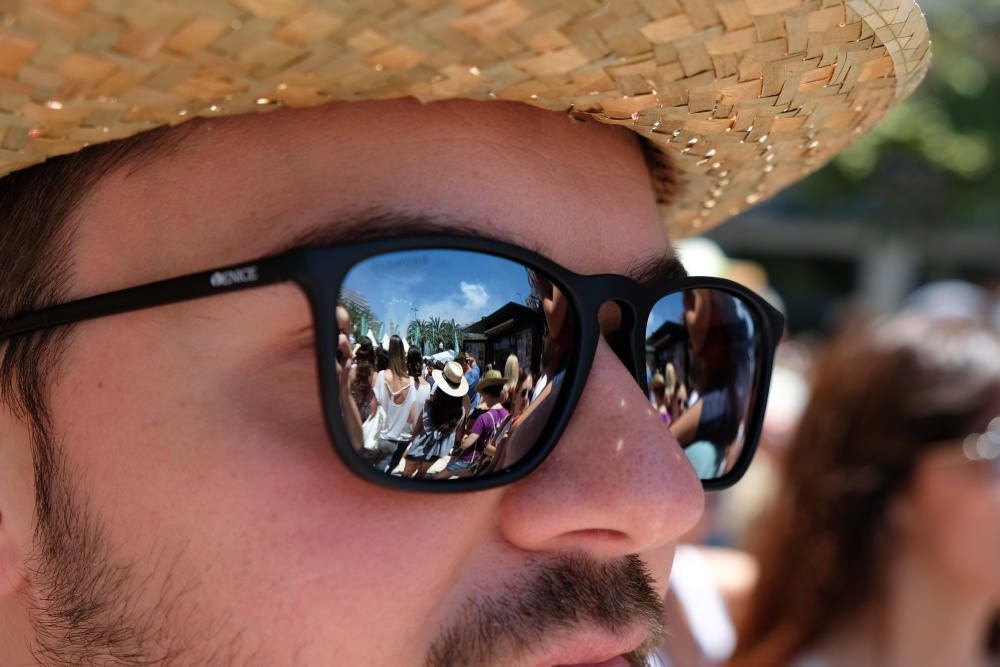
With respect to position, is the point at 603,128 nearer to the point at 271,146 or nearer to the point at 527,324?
the point at 527,324

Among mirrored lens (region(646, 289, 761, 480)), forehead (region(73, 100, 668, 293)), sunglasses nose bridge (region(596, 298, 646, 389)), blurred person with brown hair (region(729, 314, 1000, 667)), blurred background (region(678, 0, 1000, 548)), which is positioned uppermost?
forehead (region(73, 100, 668, 293))

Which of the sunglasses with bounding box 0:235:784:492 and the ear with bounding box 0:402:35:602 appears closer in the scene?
the sunglasses with bounding box 0:235:784:492

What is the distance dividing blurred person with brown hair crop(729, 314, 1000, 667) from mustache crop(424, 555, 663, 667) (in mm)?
1844

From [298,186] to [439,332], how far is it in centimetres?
27

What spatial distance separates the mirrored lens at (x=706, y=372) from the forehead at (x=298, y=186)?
38 centimetres

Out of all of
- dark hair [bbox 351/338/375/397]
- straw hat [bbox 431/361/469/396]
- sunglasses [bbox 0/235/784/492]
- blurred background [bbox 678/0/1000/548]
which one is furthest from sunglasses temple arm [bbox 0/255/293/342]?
blurred background [bbox 678/0/1000/548]

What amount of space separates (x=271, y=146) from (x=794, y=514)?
2.46 meters

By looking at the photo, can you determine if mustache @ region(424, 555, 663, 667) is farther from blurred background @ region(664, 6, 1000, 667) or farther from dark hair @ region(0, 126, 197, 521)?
blurred background @ region(664, 6, 1000, 667)

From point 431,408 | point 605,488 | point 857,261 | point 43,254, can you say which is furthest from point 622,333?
point 857,261

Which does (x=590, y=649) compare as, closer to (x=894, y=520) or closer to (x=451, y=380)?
(x=451, y=380)

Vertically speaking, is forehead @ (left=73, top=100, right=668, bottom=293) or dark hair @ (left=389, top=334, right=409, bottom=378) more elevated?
forehead @ (left=73, top=100, right=668, bottom=293)

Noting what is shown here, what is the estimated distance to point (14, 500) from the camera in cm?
135

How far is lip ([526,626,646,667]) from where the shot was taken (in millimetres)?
1249

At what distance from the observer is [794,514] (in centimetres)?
315
